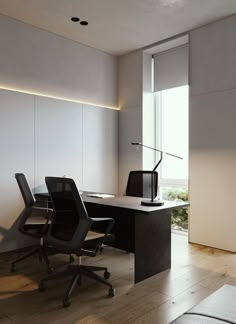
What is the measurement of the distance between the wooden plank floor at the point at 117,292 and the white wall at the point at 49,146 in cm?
86

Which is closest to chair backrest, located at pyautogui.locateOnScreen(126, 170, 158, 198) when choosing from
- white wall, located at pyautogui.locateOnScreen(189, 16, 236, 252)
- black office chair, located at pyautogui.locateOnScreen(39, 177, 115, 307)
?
white wall, located at pyautogui.locateOnScreen(189, 16, 236, 252)

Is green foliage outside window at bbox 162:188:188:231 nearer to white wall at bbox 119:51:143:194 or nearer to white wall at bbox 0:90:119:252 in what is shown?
white wall at bbox 119:51:143:194

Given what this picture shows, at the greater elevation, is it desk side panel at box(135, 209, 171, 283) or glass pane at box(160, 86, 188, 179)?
glass pane at box(160, 86, 188, 179)

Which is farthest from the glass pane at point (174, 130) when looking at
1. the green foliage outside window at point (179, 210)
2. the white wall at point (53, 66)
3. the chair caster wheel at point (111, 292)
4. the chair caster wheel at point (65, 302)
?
the chair caster wheel at point (65, 302)

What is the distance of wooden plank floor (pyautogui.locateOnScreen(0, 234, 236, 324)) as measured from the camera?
229cm

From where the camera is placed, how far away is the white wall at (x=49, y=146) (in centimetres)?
393

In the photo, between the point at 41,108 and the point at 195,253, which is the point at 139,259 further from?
the point at 41,108

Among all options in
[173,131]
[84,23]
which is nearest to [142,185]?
[173,131]

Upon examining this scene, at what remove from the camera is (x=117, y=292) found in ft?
8.88

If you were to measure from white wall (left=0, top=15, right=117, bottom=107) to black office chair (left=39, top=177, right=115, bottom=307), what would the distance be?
216 centimetres

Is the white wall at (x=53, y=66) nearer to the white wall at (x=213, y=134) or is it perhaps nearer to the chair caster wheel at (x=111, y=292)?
the white wall at (x=213, y=134)

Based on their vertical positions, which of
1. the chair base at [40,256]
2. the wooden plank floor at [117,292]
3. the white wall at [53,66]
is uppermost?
the white wall at [53,66]

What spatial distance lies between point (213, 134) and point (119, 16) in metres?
2.11

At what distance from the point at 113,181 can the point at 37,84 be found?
216 centimetres
